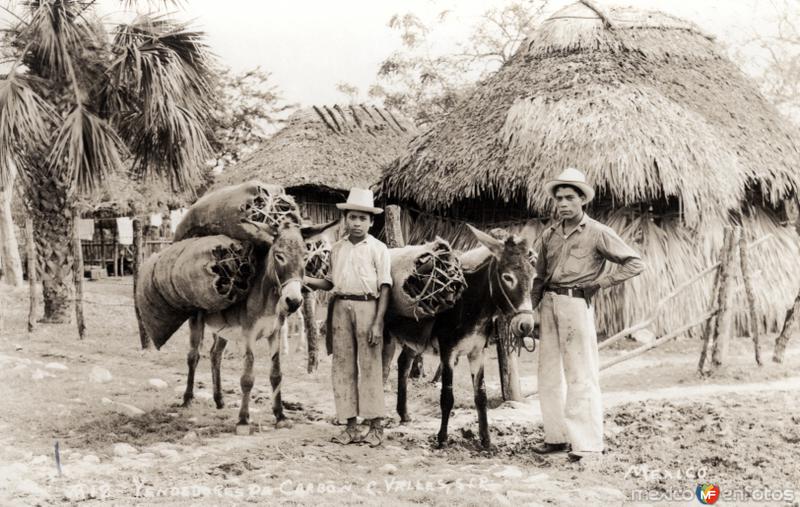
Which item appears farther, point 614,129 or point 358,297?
point 614,129

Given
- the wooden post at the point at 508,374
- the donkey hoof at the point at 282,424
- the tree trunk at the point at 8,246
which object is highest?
the tree trunk at the point at 8,246

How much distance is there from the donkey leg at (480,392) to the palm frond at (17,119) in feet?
23.2

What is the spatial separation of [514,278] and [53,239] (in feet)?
28.5

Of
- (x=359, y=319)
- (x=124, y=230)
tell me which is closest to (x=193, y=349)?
(x=359, y=319)

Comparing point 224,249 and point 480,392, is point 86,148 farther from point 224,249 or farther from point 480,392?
point 480,392

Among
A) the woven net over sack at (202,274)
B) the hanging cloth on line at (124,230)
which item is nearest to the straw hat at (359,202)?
the woven net over sack at (202,274)

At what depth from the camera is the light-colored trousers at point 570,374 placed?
5012 millimetres

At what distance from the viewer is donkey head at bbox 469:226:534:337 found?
496cm

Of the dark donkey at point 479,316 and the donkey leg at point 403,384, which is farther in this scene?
the donkey leg at point 403,384

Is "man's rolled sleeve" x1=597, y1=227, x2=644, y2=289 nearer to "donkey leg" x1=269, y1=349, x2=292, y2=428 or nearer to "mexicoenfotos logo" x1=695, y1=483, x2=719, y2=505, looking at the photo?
"mexicoenfotos logo" x1=695, y1=483, x2=719, y2=505

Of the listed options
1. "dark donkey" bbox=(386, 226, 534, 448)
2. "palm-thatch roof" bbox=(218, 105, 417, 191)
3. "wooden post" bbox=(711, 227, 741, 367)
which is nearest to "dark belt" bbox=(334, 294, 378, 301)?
"dark donkey" bbox=(386, 226, 534, 448)

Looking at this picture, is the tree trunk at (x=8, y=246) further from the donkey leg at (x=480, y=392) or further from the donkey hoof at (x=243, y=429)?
the donkey leg at (x=480, y=392)

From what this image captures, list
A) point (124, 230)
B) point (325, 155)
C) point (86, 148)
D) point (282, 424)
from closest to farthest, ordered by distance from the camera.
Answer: point (282, 424) → point (86, 148) → point (325, 155) → point (124, 230)

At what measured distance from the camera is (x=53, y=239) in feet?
36.0
